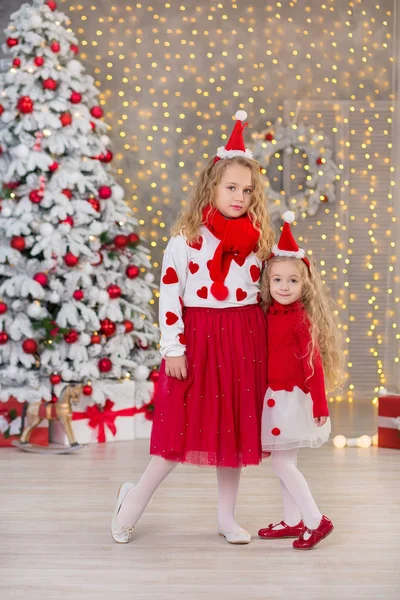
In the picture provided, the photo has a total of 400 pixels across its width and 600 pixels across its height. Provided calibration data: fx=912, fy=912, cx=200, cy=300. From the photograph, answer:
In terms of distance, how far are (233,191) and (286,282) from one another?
342mm

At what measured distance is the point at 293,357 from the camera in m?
2.90

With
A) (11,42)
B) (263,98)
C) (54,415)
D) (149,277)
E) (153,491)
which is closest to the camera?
(153,491)

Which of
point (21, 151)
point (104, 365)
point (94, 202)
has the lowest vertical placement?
point (104, 365)

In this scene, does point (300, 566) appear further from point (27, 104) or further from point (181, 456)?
point (27, 104)

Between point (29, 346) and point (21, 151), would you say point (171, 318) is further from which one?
point (21, 151)

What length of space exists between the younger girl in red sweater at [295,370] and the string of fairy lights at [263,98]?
336cm

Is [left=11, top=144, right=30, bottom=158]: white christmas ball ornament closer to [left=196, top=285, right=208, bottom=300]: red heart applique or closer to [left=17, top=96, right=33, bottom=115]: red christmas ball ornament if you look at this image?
[left=17, top=96, right=33, bottom=115]: red christmas ball ornament

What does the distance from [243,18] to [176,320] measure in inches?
157

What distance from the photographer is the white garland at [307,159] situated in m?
6.36

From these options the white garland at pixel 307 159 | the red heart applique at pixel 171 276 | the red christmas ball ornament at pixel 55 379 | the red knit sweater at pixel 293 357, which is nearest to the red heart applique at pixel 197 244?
the red heart applique at pixel 171 276

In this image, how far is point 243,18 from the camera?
6344 millimetres

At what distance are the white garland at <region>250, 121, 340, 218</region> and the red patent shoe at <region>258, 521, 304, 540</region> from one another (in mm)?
3558

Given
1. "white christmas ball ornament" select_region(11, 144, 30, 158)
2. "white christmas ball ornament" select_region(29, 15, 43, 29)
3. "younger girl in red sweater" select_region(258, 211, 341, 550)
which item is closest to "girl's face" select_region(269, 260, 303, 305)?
"younger girl in red sweater" select_region(258, 211, 341, 550)

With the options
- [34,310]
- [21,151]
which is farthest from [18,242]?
[21,151]
